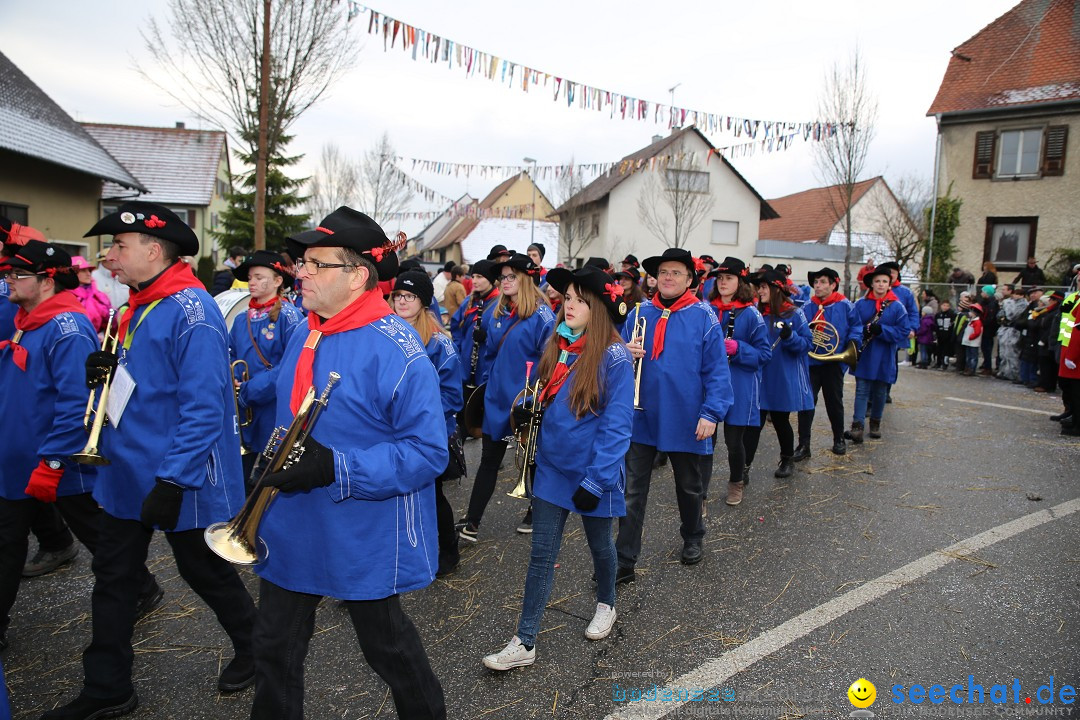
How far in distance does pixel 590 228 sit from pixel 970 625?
1334 inches

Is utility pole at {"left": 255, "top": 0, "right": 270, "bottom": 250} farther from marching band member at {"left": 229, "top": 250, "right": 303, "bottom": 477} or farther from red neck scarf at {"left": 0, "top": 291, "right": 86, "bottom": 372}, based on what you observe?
red neck scarf at {"left": 0, "top": 291, "right": 86, "bottom": 372}

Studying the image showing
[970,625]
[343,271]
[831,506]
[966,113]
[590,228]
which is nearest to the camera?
[343,271]

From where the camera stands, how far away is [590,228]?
36625mm

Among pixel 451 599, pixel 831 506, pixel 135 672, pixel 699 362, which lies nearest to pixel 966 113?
pixel 831 506

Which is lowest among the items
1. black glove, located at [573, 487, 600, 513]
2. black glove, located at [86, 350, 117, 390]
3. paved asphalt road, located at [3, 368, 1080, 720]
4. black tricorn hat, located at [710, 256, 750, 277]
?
paved asphalt road, located at [3, 368, 1080, 720]

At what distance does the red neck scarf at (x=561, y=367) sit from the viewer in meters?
3.62

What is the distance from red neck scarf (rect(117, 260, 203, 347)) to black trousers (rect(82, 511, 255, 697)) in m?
0.88

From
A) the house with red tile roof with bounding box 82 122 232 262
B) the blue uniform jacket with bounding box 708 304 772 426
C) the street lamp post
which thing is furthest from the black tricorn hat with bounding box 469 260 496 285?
the house with red tile roof with bounding box 82 122 232 262

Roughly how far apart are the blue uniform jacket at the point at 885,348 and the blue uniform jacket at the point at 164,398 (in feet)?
25.0

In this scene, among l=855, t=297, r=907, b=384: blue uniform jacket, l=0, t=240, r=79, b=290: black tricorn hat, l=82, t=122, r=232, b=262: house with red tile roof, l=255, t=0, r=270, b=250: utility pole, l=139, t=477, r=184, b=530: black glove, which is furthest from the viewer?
l=82, t=122, r=232, b=262: house with red tile roof

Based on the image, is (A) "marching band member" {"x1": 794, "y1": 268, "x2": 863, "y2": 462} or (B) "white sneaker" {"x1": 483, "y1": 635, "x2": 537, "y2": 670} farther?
(A) "marching band member" {"x1": 794, "y1": 268, "x2": 863, "y2": 462}

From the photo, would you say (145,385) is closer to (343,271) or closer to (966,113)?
(343,271)

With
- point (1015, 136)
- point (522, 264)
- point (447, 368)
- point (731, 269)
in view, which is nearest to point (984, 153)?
point (1015, 136)

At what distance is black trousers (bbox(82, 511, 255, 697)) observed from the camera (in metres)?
2.98
